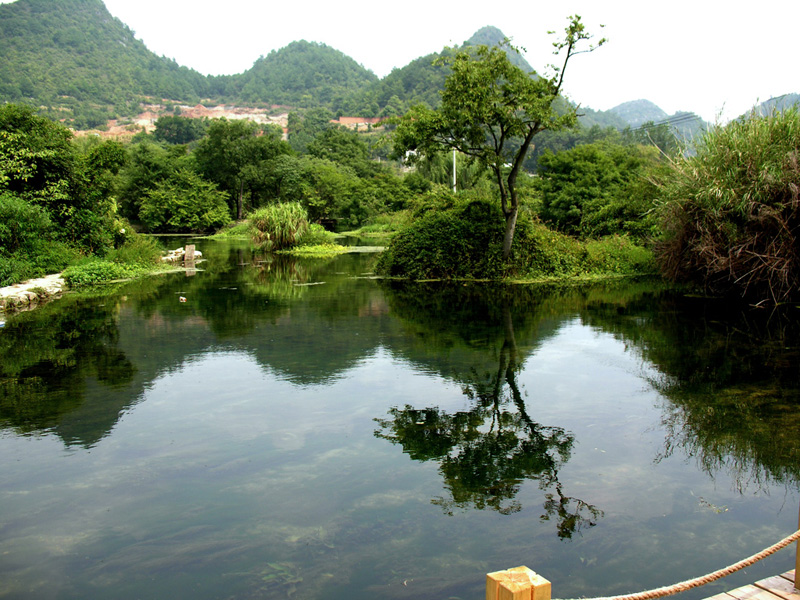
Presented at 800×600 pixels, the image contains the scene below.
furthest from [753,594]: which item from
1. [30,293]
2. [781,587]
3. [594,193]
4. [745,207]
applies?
[594,193]

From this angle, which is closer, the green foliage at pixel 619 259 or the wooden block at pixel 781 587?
the wooden block at pixel 781 587

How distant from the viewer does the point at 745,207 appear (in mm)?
13570

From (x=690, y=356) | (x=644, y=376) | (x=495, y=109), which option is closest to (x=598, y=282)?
(x=495, y=109)

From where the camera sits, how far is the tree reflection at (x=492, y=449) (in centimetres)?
479

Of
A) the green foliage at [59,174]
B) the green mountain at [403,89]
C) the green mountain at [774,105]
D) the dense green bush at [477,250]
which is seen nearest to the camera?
the green mountain at [774,105]

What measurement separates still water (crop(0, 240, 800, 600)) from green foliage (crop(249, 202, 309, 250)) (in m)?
18.7

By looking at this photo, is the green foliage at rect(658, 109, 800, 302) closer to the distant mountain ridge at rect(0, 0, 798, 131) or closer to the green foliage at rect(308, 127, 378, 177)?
the green foliage at rect(308, 127, 378, 177)

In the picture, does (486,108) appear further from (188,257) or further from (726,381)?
(188,257)

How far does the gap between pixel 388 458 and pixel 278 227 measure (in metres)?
25.0

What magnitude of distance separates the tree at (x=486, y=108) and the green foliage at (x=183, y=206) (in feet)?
120

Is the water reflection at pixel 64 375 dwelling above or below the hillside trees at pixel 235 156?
below

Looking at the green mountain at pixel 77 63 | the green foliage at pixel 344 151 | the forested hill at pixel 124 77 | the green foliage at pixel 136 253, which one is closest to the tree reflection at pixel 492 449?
the green foliage at pixel 136 253

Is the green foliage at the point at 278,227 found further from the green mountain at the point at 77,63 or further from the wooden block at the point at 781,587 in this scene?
the green mountain at the point at 77,63

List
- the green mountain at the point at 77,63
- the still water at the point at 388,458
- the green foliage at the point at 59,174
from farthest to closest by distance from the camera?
1. the green mountain at the point at 77,63
2. the green foliage at the point at 59,174
3. the still water at the point at 388,458
